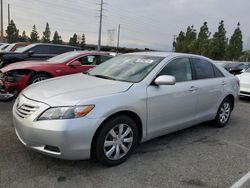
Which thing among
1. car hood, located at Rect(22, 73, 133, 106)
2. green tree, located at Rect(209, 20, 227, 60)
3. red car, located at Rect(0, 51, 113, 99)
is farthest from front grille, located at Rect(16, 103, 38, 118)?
green tree, located at Rect(209, 20, 227, 60)

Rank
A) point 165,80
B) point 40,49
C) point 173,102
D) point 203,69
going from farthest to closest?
point 40,49 < point 203,69 < point 173,102 < point 165,80

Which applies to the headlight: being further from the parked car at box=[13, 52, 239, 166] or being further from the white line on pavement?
the white line on pavement

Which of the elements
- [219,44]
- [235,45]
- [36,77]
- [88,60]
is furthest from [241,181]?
[235,45]

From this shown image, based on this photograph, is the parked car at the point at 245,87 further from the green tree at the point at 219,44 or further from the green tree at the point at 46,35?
the green tree at the point at 46,35

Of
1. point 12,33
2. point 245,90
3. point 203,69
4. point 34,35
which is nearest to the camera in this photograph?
point 203,69

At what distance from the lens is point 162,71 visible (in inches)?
159

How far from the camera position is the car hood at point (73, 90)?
317 cm

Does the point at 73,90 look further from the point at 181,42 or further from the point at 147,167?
the point at 181,42

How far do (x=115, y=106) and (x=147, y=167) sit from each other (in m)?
0.94

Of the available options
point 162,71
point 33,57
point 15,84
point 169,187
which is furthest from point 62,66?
point 169,187

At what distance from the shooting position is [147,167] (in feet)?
11.5

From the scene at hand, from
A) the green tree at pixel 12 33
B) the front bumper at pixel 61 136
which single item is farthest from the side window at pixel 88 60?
the green tree at pixel 12 33

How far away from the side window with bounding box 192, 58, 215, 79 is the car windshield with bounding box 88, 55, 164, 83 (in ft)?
2.91

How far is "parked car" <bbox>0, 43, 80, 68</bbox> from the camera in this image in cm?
917
